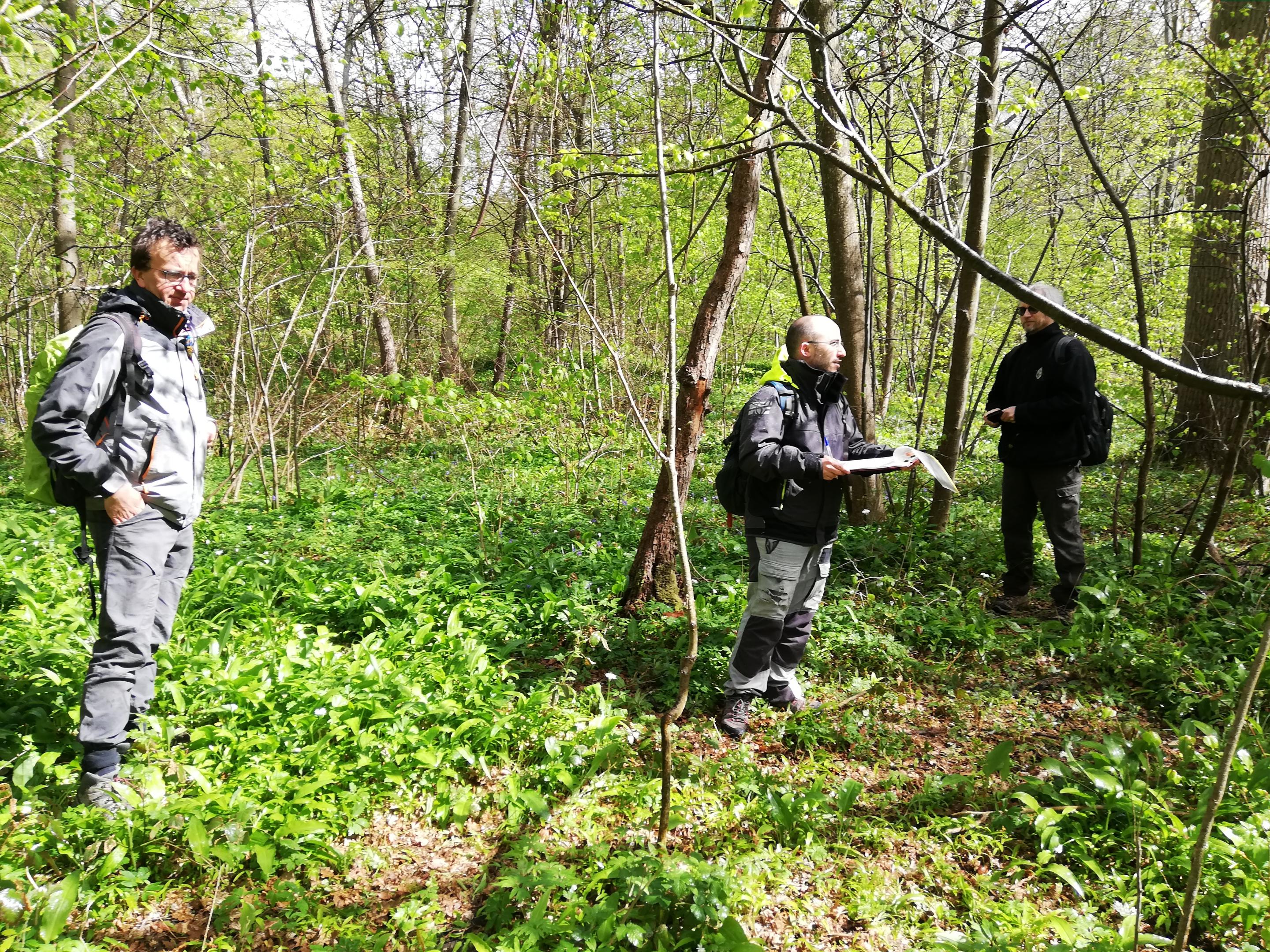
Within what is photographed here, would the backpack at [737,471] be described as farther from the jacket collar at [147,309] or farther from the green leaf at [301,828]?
the jacket collar at [147,309]

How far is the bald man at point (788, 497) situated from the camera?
2.96m

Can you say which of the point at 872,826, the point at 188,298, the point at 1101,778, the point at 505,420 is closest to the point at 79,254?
the point at 505,420

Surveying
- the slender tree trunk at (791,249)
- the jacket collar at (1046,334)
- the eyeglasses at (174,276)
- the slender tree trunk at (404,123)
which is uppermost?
the slender tree trunk at (404,123)

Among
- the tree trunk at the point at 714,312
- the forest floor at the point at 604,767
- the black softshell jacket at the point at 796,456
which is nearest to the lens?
the forest floor at the point at 604,767

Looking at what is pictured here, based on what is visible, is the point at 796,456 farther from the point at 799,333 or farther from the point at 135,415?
the point at 135,415

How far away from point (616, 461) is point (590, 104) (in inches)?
150

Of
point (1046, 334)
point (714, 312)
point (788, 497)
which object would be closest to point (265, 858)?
point (788, 497)

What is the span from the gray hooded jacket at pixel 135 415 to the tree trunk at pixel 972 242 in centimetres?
449

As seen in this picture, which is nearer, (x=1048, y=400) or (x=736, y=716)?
(x=736, y=716)

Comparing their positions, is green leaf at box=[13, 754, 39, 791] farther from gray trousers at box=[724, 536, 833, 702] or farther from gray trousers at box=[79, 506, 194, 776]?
gray trousers at box=[724, 536, 833, 702]

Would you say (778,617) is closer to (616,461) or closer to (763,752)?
(763,752)

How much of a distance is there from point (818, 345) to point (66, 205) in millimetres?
7948

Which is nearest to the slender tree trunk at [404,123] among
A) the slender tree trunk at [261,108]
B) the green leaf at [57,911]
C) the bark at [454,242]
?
the bark at [454,242]

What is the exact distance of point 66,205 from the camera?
6.82m
